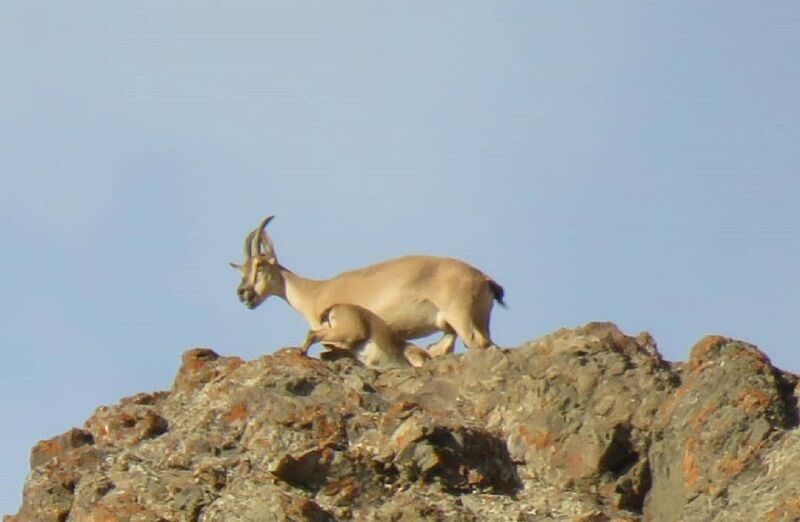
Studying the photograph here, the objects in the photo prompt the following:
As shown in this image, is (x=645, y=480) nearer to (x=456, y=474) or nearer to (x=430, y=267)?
(x=456, y=474)

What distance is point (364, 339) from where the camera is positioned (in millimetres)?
20078

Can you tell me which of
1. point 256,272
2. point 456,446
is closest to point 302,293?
point 256,272

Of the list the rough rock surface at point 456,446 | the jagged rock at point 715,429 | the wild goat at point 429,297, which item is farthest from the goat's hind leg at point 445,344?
the jagged rock at point 715,429

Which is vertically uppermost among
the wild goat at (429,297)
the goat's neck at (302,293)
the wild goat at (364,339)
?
the goat's neck at (302,293)

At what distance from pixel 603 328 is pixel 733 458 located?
2761mm

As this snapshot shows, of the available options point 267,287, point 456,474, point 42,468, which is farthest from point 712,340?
point 267,287

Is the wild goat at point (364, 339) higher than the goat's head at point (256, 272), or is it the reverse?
the goat's head at point (256, 272)

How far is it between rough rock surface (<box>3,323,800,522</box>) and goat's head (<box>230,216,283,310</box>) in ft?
28.6

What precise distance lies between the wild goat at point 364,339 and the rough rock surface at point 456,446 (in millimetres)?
3552

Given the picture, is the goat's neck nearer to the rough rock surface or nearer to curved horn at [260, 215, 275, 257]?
curved horn at [260, 215, 275, 257]

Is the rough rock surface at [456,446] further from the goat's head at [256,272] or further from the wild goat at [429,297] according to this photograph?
the goat's head at [256,272]

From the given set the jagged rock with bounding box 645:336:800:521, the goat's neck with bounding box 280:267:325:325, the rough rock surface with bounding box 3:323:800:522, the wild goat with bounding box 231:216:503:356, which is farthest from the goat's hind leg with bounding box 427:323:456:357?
the jagged rock with bounding box 645:336:800:521

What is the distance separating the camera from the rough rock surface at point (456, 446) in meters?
14.1

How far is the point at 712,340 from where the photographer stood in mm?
15250
